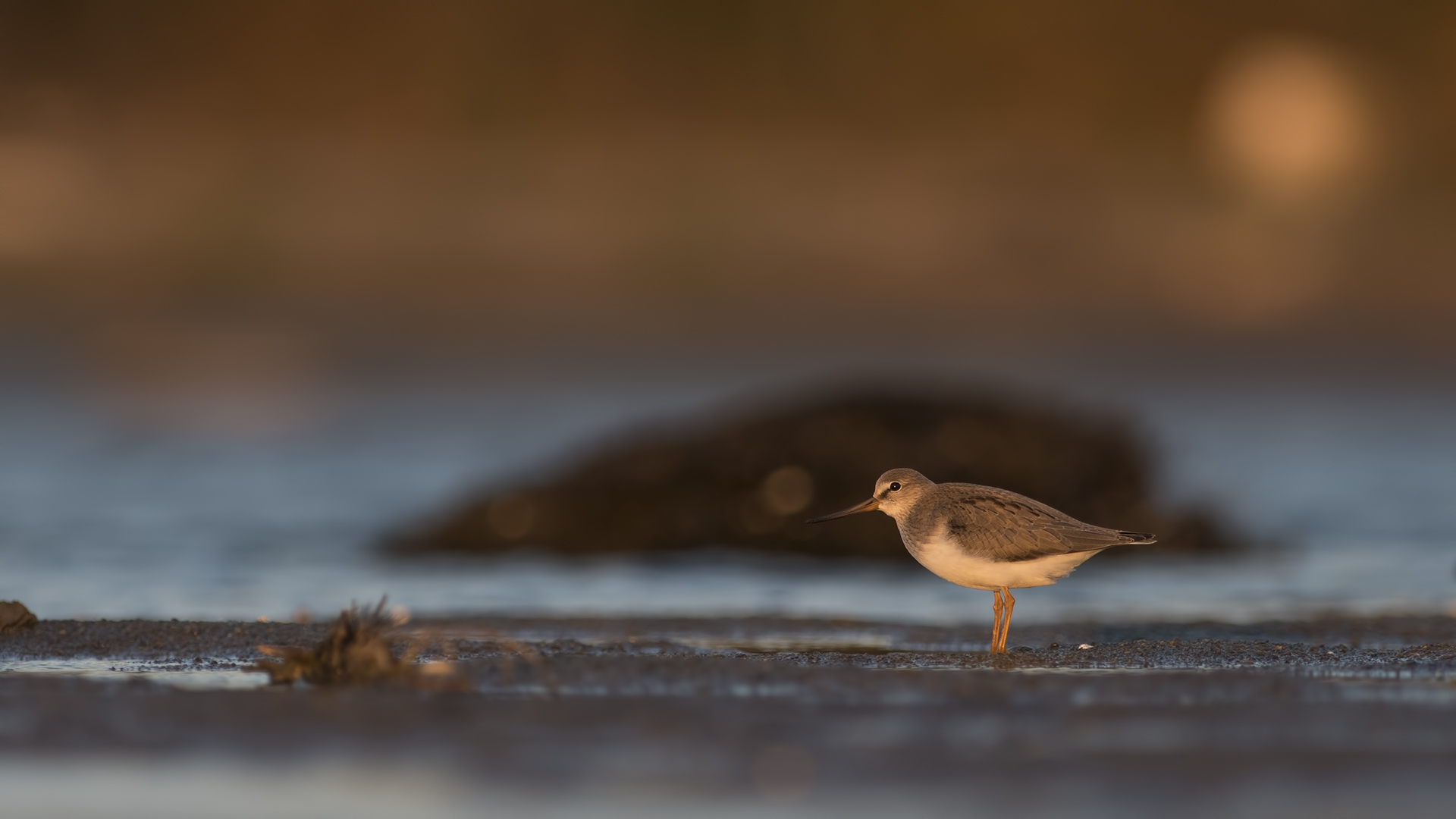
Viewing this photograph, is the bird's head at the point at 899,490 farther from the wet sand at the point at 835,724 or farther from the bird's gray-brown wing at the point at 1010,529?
the wet sand at the point at 835,724

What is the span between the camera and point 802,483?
14562 millimetres

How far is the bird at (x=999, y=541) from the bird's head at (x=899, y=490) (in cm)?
26

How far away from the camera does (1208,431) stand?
88.0 ft

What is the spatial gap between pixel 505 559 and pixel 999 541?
623 centimetres

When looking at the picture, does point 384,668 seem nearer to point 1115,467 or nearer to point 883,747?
point 883,747

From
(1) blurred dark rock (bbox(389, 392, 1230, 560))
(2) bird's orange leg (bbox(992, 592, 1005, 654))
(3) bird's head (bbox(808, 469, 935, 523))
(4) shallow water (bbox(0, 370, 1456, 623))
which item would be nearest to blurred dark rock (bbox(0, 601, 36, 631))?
(4) shallow water (bbox(0, 370, 1456, 623))

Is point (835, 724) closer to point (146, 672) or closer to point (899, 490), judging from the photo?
point (146, 672)

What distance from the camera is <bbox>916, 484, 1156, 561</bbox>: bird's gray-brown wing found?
872 centimetres

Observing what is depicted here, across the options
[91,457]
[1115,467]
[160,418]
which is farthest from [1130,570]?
[160,418]

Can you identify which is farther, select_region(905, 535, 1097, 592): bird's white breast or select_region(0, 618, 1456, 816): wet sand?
select_region(905, 535, 1097, 592): bird's white breast

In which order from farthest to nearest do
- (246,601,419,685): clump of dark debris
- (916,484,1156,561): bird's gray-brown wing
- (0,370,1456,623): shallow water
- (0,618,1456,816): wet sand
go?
1. (0,370,1456,623): shallow water
2. (916,484,1156,561): bird's gray-brown wing
3. (246,601,419,685): clump of dark debris
4. (0,618,1456,816): wet sand

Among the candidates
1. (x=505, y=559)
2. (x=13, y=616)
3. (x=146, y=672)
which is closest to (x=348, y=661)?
(x=146, y=672)

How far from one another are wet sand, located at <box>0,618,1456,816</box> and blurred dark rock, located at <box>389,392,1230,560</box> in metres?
5.93

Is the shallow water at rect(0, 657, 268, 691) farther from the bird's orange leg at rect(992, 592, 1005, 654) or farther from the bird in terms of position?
the bird's orange leg at rect(992, 592, 1005, 654)
